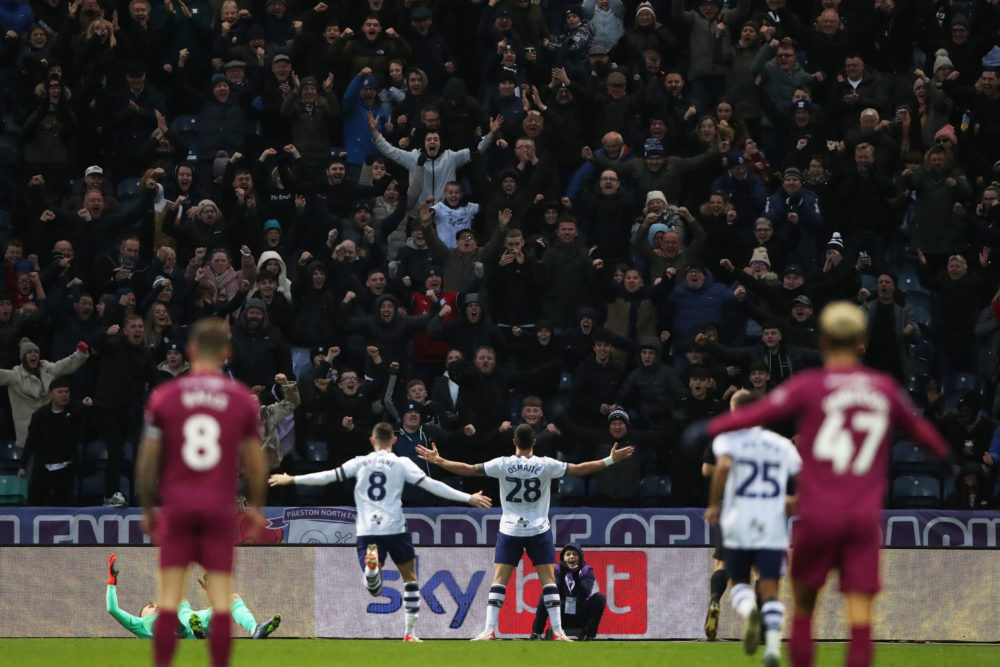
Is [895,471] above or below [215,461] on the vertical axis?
above

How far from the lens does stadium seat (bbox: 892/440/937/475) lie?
65.3ft

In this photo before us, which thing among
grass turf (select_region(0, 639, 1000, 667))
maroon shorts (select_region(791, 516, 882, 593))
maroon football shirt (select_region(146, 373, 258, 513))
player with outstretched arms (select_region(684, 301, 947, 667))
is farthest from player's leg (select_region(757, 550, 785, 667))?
maroon football shirt (select_region(146, 373, 258, 513))

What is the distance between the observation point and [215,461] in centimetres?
926

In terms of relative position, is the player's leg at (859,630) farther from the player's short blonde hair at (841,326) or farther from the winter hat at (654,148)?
the winter hat at (654,148)

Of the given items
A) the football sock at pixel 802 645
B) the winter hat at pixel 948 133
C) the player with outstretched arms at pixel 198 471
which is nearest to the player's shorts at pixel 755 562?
the football sock at pixel 802 645

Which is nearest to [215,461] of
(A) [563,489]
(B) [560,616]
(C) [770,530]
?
(C) [770,530]

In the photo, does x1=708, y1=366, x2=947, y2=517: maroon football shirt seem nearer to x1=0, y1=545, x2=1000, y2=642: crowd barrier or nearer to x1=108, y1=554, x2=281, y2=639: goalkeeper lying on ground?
x1=108, y1=554, x2=281, y2=639: goalkeeper lying on ground

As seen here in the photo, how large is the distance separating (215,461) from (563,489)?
10923 millimetres

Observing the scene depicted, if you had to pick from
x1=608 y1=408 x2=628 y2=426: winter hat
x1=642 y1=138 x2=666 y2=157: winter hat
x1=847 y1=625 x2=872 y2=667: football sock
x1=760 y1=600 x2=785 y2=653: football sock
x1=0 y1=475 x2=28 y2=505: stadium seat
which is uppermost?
x1=642 y1=138 x2=666 y2=157: winter hat

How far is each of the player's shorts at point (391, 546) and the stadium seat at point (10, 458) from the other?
5.79m

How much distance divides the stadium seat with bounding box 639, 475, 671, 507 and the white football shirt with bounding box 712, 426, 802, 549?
308 inches

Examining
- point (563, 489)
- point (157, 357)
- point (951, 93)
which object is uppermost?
point (951, 93)

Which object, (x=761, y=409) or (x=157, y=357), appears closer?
(x=761, y=409)

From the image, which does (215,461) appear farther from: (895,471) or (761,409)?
(895,471)
